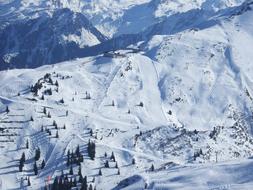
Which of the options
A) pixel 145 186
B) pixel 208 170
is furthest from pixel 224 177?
pixel 145 186

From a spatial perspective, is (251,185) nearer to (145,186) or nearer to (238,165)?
(238,165)

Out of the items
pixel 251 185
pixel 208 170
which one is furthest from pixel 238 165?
pixel 251 185

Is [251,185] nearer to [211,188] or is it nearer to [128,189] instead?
[211,188]

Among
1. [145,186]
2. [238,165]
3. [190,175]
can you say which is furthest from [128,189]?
[238,165]

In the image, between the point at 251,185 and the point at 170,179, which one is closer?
the point at 251,185

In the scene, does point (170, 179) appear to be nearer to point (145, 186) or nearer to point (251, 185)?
point (145, 186)

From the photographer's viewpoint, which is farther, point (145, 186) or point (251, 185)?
point (145, 186)

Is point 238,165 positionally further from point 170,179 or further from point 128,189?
point 128,189
